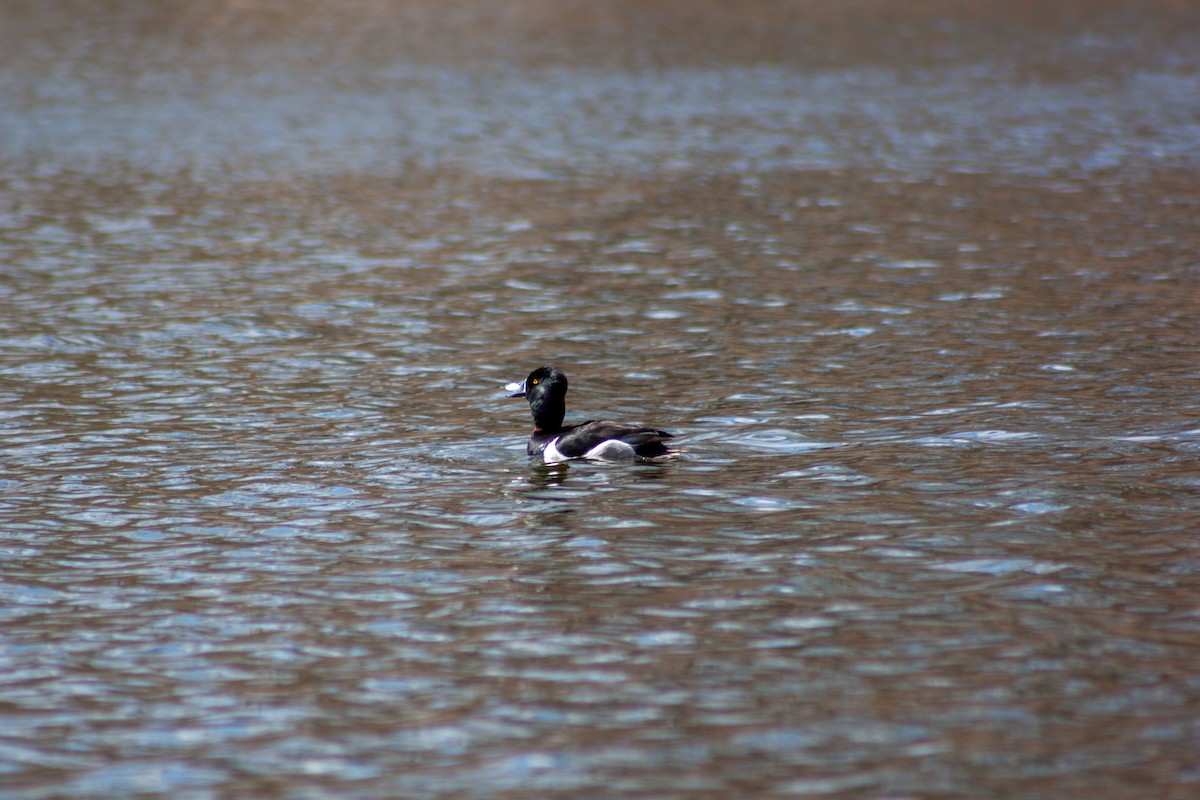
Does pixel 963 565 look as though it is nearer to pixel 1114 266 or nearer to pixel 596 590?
pixel 596 590

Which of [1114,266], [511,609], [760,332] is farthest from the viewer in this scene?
[1114,266]

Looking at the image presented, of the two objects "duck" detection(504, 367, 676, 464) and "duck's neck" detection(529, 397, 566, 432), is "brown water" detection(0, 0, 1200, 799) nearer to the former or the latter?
"duck" detection(504, 367, 676, 464)

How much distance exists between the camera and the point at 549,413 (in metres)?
14.1

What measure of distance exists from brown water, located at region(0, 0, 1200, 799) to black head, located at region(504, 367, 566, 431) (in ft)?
1.46

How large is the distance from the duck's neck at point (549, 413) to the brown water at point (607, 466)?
41cm

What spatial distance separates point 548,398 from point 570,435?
1.81 feet

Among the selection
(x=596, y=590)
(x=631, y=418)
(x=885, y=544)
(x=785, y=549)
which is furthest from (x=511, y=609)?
(x=631, y=418)

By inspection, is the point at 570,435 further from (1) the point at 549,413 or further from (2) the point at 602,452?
(1) the point at 549,413

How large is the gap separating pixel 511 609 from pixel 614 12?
161 ft

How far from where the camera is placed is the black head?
46.3ft

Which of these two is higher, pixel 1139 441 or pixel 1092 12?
pixel 1092 12

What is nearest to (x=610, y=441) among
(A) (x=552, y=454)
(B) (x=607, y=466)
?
(B) (x=607, y=466)

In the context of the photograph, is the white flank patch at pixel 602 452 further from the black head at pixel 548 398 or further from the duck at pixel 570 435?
the black head at pixel 548 398

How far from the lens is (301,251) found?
25.1 metres
